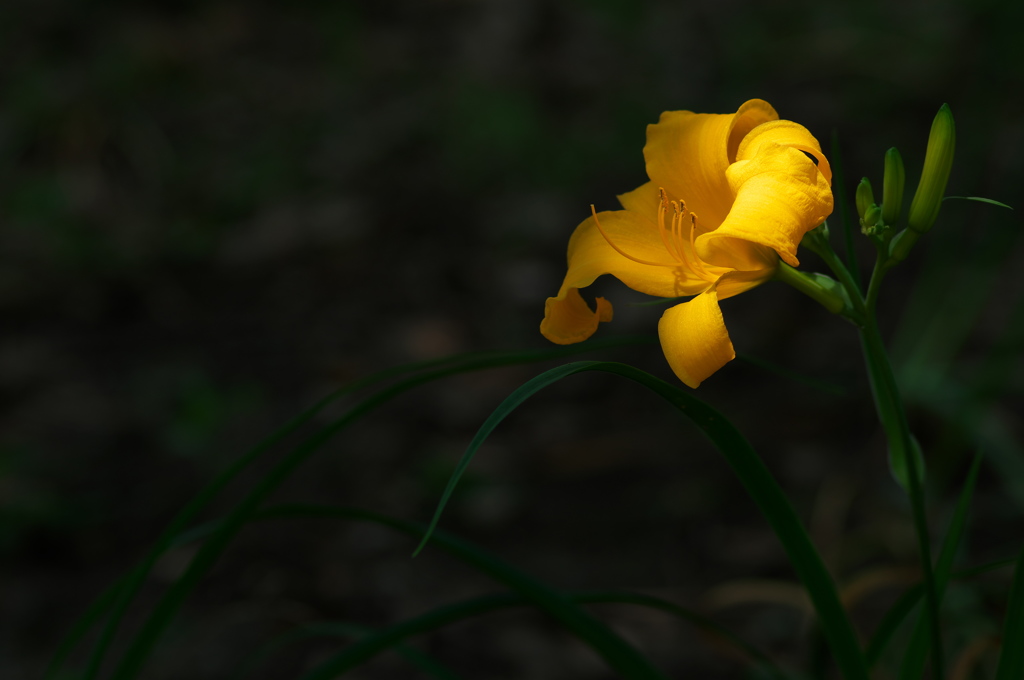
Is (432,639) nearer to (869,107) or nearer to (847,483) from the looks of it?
(847,483)

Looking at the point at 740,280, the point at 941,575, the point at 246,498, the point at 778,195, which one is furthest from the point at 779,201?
the point at 246,498

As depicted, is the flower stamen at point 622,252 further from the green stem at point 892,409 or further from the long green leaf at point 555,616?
the long green leaf at point 555,616

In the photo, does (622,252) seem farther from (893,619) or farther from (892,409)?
(893,619)

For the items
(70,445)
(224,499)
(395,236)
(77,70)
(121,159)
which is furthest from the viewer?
(77,70)

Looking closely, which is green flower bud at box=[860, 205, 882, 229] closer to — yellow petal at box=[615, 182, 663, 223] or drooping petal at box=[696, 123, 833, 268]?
drooping petal at box=[696, 123, 833, 268]

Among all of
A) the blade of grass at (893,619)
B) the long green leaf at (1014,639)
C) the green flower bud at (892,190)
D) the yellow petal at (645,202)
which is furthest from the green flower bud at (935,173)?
the blade of grass at (893,619)

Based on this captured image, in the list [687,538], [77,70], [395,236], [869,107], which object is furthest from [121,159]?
[869,107]
